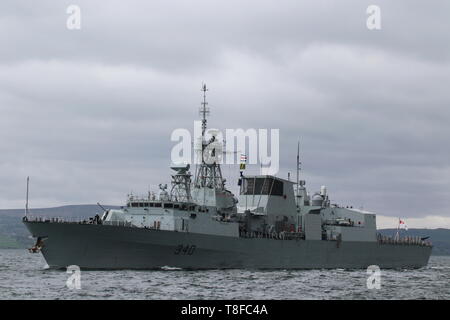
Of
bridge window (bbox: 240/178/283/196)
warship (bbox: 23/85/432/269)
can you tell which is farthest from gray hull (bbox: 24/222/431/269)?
bridge window (bbox: 240/178/283/196)

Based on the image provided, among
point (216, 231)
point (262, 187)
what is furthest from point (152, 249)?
point (262, 187)

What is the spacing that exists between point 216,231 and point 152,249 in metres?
5.57

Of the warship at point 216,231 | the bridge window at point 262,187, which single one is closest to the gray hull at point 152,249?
the warship at point 216,231

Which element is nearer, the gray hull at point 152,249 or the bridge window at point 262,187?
the gray hull at point 152,249

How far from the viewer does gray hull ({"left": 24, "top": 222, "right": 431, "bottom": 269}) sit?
143 feet

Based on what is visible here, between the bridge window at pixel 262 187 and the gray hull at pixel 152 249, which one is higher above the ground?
the bridge window at pixel 262 187

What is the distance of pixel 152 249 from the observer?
4512cm

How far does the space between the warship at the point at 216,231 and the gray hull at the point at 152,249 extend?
60mm

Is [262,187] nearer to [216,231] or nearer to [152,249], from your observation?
[216,231]

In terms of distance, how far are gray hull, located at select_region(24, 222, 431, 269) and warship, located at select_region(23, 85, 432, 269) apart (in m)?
0.06

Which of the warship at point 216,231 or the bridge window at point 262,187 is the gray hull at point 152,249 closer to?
the warship at point 216,231

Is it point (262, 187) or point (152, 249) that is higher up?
point (262, 187)

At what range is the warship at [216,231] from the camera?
4388 cm
